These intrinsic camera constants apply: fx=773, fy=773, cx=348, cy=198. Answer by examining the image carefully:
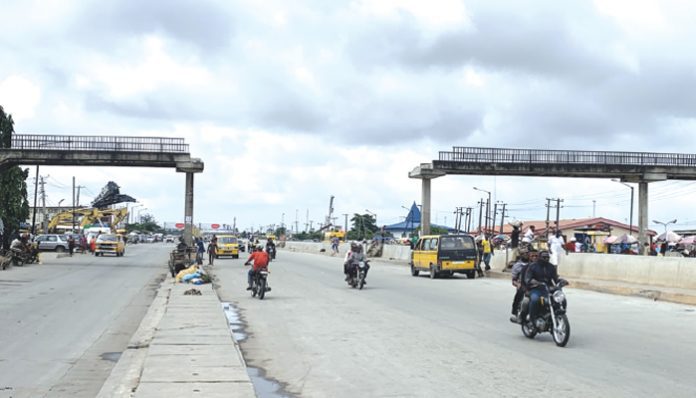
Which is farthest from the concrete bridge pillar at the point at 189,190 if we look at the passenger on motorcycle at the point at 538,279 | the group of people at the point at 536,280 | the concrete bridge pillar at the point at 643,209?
the passenger on motorcycle at the point at 538,279

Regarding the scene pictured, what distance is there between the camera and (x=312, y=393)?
28.1ft

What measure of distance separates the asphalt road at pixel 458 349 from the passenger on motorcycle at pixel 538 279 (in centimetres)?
58

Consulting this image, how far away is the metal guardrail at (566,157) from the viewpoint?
46.3 metres

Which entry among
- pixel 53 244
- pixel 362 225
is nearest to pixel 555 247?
pixel 53 244

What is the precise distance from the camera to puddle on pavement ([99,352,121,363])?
11.4 m

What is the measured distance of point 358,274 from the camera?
26016 millimetres

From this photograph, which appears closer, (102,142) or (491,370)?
(491,370)

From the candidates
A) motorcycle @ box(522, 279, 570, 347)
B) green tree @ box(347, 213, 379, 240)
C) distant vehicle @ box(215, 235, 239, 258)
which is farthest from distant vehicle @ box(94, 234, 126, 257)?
green tree @ box(347, 213, 379, 240)

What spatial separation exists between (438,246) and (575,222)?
7922 centimetres

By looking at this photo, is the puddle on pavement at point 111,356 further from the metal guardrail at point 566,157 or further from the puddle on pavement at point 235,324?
the metal guardrail at point 566,157

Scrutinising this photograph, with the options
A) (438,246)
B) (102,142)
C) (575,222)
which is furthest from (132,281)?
(575,222)

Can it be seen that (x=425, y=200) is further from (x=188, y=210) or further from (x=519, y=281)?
(x=519, y=281)

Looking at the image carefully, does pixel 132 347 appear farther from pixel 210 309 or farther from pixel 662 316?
pixel 662 316

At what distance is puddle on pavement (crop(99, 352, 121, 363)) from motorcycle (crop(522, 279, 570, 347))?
668 centimetres
